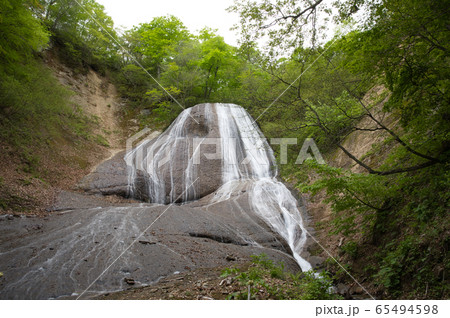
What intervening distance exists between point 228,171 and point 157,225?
6.55m

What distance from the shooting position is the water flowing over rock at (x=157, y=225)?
4.62 meters

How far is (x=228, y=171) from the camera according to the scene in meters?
13.0

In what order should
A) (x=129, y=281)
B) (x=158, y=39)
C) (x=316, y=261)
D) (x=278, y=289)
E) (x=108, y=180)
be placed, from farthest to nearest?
(x=158, y=39) < (x=108, y=180) < (x=316, y=261) < (x=129, y=281) < (x=278, y=289)

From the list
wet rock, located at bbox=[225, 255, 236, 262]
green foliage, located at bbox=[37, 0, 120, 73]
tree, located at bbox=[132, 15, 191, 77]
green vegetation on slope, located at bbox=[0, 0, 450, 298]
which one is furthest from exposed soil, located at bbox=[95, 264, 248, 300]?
green foliage, located at bbox=[37, 0, 120, 73]

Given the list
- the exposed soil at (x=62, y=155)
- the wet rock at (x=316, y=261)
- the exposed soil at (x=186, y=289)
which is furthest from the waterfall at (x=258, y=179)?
the exposed soil at (x=62, y=155)

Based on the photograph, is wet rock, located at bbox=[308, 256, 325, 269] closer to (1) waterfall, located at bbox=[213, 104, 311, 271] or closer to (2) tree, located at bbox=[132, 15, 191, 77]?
(1) waterfall, located at bbox=[213, 104, 311, 271]

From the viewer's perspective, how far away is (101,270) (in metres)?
4.73

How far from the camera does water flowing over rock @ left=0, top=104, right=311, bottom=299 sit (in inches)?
182

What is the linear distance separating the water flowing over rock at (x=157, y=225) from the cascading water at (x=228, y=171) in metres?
0.05

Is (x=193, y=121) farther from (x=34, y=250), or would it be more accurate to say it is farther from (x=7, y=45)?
(x=34, y=250)

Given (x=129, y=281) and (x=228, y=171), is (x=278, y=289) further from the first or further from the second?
(x=228, y=171)

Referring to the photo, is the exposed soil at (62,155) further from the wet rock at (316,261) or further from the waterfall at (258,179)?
the wet rock at (316,261)

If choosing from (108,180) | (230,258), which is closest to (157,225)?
→ (230,258)

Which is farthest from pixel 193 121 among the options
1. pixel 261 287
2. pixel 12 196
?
pixel 261 287
